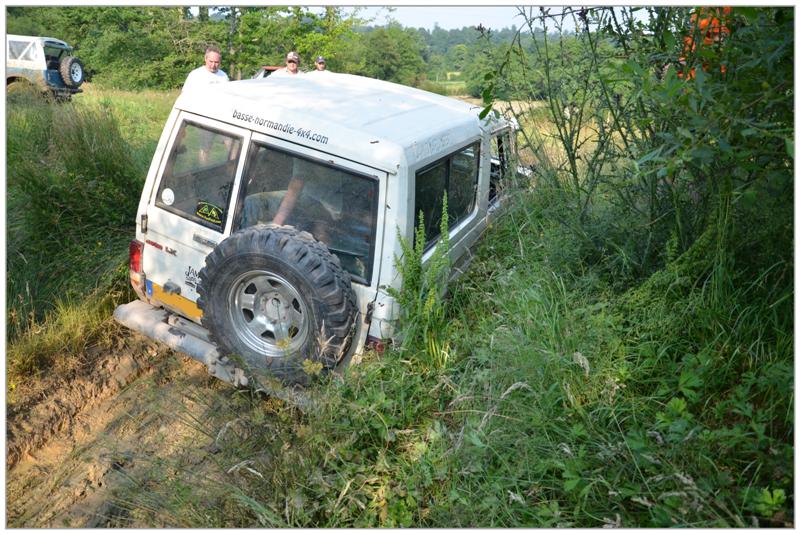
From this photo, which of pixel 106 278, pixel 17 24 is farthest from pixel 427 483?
pixel 17 24

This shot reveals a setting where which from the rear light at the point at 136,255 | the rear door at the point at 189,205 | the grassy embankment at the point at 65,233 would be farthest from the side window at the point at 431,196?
the grassy embankment at the point at 65,233

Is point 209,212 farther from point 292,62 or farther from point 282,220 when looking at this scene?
point 292,62

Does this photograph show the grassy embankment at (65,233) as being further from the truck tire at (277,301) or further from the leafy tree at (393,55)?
the leafy tree at (393,55)

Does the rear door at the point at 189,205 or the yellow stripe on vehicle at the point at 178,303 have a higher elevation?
the rear door at the point at 189,205

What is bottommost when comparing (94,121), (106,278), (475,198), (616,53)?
(106,278)

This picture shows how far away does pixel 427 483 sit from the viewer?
288cm

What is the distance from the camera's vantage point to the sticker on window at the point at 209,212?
385 cm

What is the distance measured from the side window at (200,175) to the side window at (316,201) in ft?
0.50

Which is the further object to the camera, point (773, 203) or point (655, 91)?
point (773, 203)

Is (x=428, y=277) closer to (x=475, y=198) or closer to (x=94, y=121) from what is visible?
(x=475, y=198)

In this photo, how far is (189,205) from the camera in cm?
398

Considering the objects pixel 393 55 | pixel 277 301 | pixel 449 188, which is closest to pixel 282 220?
pixel 277 301

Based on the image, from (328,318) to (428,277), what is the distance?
1.94ft

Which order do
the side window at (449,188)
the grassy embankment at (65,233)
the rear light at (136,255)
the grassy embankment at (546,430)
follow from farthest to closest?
the grassy embankment at (65,233), the rear light at (136,255), the side window at (449,188), the grassy embankment at (546,430)
